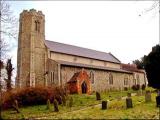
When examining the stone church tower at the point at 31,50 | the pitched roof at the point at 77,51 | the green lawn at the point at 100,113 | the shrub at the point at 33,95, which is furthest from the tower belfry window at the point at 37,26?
the green lawn at the point at 100,113

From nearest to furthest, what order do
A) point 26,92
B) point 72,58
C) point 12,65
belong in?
point 26,92, point 12,65, point 72,58

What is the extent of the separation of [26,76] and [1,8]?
2471cm

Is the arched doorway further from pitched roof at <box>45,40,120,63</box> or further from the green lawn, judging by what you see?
the green lawn

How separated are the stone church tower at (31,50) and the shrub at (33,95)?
1101cm

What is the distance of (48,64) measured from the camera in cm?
4144

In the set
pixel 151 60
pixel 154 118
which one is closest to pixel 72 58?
pixel 151 60

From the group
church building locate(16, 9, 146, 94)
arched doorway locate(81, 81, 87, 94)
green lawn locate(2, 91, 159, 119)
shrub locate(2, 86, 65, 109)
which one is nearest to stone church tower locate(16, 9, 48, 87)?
church building locate(16, 9, 146, 94)

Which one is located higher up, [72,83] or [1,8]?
[1,8]

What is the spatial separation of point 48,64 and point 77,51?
9.60 metres

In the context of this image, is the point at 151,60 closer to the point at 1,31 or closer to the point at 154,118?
the point at 154,118

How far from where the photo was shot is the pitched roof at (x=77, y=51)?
44812 mm

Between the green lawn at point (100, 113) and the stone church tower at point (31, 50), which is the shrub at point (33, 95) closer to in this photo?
the green lawn at point (100, 113)

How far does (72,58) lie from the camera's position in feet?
151

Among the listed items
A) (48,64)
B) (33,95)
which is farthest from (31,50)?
(33,95)
